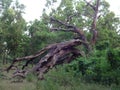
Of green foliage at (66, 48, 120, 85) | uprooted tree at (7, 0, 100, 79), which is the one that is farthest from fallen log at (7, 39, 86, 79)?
green foliage at (66, 48, 120, 85)

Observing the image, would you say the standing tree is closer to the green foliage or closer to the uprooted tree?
the uprooted tree

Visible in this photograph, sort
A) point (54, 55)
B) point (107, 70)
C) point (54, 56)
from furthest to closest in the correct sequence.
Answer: point (54, 55)
point (54, 56)
point (107, 70)

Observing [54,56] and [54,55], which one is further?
[54,55]

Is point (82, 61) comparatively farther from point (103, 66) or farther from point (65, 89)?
point (65, 89)

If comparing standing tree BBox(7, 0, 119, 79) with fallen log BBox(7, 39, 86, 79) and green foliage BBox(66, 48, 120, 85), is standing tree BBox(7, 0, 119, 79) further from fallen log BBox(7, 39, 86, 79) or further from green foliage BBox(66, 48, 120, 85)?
green foliage BBox(66, 48, 120, 85)

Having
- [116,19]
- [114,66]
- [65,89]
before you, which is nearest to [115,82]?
[114,66]

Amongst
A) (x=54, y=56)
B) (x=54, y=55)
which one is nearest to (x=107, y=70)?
(x=54, y=56)

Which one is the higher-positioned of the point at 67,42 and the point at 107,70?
the point at 67,42

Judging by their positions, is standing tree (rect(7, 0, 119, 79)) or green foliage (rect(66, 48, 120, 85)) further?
standing tree (rect(7, 0, 119, 79))

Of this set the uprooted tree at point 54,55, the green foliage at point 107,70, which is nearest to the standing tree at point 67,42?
the uprooted tree at point 54,55

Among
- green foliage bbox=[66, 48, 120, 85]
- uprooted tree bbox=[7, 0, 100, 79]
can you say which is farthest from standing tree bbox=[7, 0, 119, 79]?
green foliage bbox=[66, 48, 120, 85]

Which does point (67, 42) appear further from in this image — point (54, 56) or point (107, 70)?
point (107, 70)

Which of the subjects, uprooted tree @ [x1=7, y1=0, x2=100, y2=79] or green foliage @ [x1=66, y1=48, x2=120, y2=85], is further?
uprooted tree @ [x1=7, y1=0, x2=100, y2=79]

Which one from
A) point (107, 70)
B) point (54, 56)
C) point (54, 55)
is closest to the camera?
point (107, 70)
